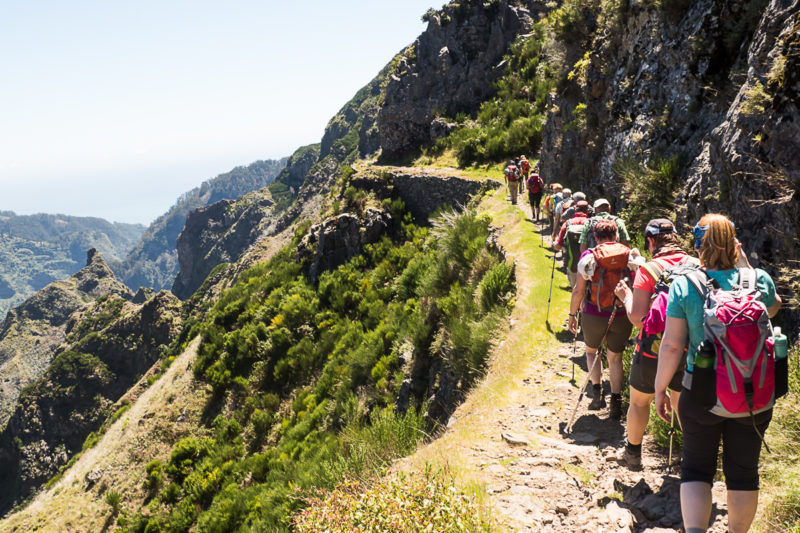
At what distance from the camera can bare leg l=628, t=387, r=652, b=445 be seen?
334 cm

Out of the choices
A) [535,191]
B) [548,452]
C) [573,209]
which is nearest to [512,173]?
[535,191]

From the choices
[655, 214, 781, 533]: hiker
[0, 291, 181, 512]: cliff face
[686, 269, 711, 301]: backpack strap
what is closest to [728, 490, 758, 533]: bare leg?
[655, 214, 781, 533]: hiker

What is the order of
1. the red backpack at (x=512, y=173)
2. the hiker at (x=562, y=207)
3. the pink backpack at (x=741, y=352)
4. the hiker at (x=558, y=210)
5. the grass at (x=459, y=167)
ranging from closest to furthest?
the pink backpack at (x=741, y=352) < the hiker at (x=562, y=207) < the hiker at (x=558, y=210) < the red backpack at (x=512, y=173) < the grass at (x=459, y=167)

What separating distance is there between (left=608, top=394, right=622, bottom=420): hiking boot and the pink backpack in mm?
2306

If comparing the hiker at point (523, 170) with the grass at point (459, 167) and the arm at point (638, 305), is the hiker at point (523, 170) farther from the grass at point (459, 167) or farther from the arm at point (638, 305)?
the arm at point (638, 305)

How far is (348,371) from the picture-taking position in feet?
42.6

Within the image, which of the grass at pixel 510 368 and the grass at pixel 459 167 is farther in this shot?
the grass at pixel 459 167

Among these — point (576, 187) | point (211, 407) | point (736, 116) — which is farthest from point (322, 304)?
point (736, 116)

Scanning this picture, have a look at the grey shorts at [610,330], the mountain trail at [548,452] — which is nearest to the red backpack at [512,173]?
the mountain trail at [548,452]

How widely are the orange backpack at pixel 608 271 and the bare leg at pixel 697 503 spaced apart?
1.93 meters

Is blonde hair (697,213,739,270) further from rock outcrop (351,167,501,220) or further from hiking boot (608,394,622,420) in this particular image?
rock outcrop (351,167,501,220)

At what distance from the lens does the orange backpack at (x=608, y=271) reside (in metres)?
4.09

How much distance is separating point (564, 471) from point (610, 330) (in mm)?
1510

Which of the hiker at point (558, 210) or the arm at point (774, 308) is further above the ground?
the hiker at point (558, 210)
